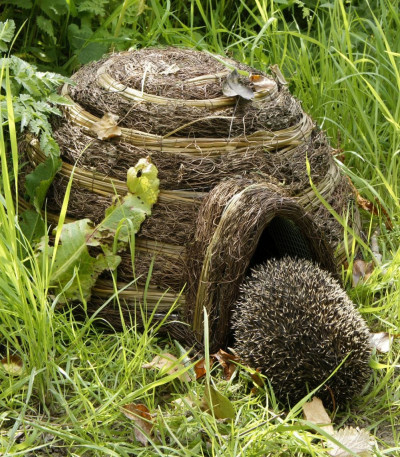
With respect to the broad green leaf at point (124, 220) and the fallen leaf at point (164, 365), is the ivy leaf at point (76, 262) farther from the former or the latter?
the fallen leaf at point (164, 365)

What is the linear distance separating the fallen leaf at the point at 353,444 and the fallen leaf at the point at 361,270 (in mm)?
1170

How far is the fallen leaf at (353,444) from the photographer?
272 centimetres

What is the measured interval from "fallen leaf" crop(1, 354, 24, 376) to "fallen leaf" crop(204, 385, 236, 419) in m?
0.74

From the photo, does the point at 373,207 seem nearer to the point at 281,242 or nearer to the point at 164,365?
the point at 281,242

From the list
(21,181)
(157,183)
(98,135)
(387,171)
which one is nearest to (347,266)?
(387,171)

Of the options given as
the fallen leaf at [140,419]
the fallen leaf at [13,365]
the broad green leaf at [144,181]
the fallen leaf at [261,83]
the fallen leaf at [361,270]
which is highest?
the fallen leaf at [261,83]

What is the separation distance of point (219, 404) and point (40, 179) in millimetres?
1388

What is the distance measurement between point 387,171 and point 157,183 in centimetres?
171

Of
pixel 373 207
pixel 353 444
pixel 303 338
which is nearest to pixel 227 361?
pixel 303 338

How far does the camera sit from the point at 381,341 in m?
3.45

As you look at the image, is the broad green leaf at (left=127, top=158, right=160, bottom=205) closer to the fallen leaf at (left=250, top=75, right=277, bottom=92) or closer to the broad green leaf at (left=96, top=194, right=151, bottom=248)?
the broad green leaf at (left=96, top=194, right=151, bottom=248)

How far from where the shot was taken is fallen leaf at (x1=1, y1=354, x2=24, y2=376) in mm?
2988

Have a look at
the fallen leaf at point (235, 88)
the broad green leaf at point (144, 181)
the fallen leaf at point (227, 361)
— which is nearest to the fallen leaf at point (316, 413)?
→ the fallen leaf at point (227, 361)

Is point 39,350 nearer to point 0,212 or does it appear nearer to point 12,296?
point 12,296
